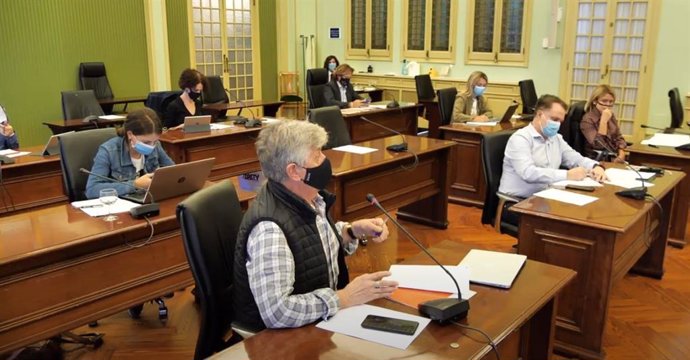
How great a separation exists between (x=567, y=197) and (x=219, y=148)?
2829 mm

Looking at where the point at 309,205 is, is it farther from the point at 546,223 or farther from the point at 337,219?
the point at 337,219

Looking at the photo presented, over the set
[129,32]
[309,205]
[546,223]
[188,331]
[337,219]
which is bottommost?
[188,331]

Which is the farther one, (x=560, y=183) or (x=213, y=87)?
(x=213, y=87)

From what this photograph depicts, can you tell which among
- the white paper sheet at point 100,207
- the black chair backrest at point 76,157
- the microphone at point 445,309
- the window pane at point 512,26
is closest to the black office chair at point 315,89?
the window pane at point 512,26

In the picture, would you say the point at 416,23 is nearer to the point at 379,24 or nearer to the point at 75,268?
the point at 379,24

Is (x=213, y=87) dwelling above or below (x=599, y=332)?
above

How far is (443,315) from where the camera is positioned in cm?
160

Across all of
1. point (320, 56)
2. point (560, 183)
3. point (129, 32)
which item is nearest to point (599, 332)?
point (560, 183)

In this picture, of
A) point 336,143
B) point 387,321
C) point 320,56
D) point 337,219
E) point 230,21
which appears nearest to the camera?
point 387,321

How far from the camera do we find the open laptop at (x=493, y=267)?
188 centimetres

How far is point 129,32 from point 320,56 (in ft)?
A: 11.7

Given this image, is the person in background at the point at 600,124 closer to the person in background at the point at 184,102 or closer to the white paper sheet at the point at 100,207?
the person in background at the point at 184,102

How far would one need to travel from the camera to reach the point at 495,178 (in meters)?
3.45

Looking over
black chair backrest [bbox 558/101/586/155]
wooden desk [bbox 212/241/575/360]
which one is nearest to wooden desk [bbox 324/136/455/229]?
black chair backrest [bbox 558/101/586/155]
